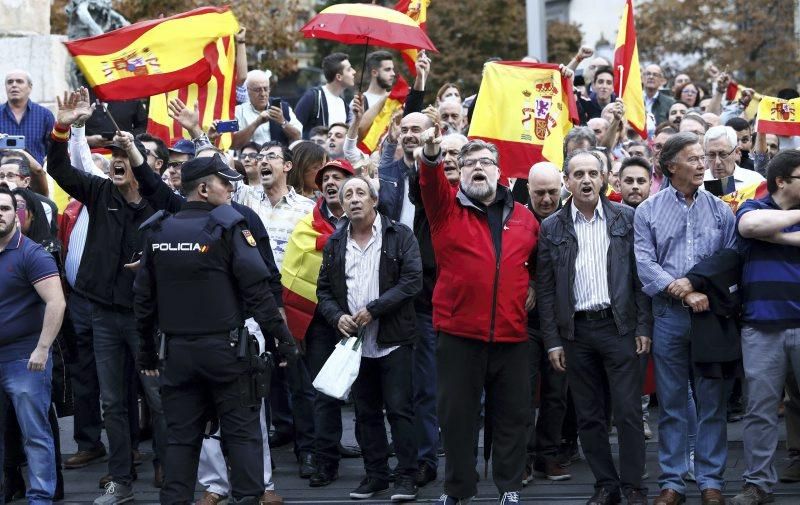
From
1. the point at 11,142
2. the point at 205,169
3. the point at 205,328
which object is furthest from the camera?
the point at 11,142

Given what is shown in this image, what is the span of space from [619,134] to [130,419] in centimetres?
592

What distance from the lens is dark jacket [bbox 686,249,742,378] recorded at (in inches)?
363

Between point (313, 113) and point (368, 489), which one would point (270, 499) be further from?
point (313, 113)

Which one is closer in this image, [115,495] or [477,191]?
[477,191]

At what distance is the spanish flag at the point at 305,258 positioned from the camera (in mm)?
10805

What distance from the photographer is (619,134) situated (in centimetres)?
1417

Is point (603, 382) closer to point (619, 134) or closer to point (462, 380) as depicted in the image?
point (462, 380)

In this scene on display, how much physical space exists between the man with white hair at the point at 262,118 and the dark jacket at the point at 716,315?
204 inches

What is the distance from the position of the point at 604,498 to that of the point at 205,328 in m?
2.80

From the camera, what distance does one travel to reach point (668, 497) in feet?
30.6

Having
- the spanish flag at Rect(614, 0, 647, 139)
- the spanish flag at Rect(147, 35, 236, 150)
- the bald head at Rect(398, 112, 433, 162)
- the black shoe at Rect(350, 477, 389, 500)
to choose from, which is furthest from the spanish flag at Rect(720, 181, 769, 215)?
the spanish flag at Rect(147, 35, 236, 150)

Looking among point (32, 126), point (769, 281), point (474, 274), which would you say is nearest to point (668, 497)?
point (769, 281)

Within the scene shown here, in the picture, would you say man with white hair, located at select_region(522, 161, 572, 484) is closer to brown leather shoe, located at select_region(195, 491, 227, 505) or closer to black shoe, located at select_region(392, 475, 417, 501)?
black shoe, located at select_region(392, 475, 417, 501)

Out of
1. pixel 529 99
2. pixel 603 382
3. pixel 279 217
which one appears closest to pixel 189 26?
pixel 279 217
